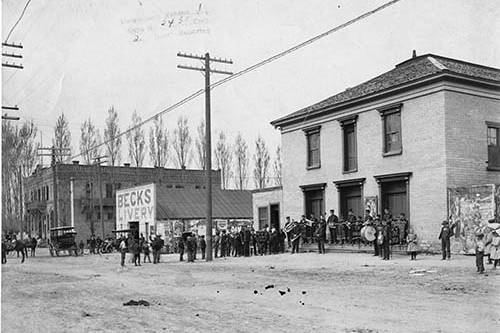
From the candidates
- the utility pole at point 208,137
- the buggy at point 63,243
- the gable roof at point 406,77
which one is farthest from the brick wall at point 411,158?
the buggy at point 63,243

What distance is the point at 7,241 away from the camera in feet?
134

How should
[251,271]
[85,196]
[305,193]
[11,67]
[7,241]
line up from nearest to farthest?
[251,271] < [11,67] < [305,193] < [7,241] < [85,196]

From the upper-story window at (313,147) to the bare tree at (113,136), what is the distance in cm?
1404

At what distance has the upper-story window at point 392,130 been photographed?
26.3 meters

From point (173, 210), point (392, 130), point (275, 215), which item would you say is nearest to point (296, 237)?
point (275, 215)

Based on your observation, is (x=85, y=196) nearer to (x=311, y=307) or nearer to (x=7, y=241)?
(x=7, y=241)

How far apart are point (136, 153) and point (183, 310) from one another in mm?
47492

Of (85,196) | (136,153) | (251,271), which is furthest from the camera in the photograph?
(85,196)

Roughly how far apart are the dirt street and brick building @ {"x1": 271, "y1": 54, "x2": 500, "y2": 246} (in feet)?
14.6

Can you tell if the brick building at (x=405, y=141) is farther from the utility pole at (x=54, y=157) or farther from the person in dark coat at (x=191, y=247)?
the utility pole at (x=54, y=157)

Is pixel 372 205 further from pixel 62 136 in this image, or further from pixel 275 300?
pixel 62 136

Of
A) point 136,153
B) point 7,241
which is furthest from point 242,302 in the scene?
point 136,153

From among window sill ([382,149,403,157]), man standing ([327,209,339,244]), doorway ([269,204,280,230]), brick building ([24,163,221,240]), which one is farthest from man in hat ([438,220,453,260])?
brick building ([24,163,221,240])

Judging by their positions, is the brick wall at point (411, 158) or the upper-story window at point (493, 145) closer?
the brick wall at point (411, 158)
